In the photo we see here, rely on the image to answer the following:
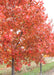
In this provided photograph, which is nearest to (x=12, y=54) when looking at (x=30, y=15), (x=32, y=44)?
(x=32, y=44)

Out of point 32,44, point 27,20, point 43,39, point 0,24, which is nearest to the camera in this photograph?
point 0,24

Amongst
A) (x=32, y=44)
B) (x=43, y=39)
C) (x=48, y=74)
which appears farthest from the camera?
(x=48, y=74)

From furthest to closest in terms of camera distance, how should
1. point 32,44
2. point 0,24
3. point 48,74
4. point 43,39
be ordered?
1. point 48,74
2. point 43,39
3. point 32,44
4. point 0,24

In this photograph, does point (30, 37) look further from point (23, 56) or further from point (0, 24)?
point (0, 24)

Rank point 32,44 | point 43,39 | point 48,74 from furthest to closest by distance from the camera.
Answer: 1. point 48,74
2. point 43,39
3. point 32,44

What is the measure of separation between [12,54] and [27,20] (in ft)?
5.51

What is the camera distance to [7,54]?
5.80 metres

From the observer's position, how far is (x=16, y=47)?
621cm

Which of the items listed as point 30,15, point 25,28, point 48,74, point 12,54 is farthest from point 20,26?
point 48,74

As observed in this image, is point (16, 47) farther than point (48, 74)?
No

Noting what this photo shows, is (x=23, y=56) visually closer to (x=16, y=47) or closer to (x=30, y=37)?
(x=16, y=47)

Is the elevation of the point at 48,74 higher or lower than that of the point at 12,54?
higher

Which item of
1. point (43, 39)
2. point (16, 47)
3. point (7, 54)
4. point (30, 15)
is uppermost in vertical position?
point (30, 15)

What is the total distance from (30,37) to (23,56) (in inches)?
39.1
